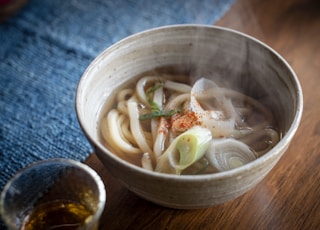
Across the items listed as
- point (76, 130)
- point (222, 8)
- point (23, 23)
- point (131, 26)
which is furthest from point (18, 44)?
point (222, 8)

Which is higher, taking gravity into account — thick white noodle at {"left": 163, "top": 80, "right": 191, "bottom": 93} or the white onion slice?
the white onion slice

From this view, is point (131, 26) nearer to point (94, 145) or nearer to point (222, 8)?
point (222, 8)

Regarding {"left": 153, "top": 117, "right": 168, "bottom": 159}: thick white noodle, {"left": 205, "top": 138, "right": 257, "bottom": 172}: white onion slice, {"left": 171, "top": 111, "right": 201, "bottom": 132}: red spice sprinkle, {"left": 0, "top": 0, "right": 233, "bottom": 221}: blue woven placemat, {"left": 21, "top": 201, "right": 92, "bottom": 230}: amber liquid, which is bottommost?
{"left": 0, "top": 0, "right": 233, "bottom": 221}: blue woven placemat

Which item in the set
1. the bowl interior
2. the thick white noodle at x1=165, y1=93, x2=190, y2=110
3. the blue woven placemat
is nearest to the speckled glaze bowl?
the bowl interior

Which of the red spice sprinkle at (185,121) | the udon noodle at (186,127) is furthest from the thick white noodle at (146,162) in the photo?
the red spice sprinkle at (185,121)

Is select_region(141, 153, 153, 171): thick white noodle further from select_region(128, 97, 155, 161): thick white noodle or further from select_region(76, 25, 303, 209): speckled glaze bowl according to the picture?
select_region(76, 25, 303, 209): speckled glaze bowl

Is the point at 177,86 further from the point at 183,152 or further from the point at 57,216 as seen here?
the point at 57,216
